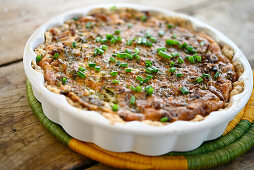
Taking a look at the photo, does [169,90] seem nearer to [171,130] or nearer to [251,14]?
[171,130]

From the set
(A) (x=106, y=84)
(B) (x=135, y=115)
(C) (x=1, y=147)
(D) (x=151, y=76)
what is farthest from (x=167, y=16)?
(C) (x=1, y=147)

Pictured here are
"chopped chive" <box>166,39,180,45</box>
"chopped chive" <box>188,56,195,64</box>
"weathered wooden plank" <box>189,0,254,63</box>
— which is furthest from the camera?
"weathered wooden plank" <box>189,0,254,63</box>

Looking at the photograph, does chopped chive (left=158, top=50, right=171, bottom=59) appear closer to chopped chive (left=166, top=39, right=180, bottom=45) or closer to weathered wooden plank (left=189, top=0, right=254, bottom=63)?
chopped chive (left=166, top=39, right=180, bottom=45)


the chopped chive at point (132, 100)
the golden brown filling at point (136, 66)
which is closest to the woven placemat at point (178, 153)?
the golden brown filling at point (136, 66)

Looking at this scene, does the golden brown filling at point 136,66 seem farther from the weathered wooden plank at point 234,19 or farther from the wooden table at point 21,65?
the weathered wooden plank at point 234,19

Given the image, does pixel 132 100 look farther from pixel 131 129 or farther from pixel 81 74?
pixel 81 74

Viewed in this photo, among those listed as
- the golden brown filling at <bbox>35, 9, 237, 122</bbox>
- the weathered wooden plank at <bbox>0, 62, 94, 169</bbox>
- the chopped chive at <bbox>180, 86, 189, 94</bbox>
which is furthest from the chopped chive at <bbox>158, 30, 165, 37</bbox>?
the weathered wooden plank at <bbox>0, 62, 94, 169</bbox>

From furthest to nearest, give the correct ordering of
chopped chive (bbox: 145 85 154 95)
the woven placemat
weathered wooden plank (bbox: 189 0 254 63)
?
weathered wooden plank (bbox: 189 0 254 63)
chopped chive (bbox: 145 85 154 95)
the woven placemat
